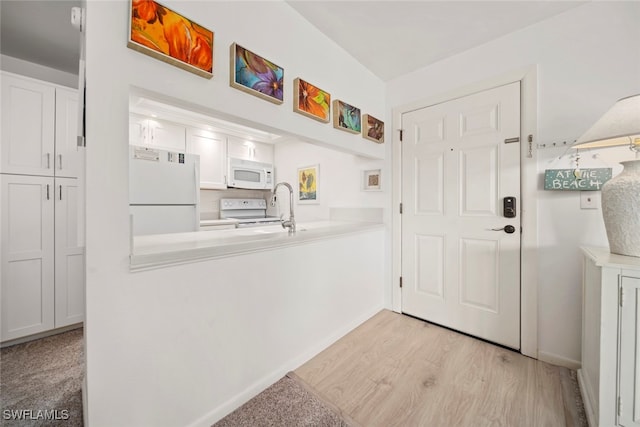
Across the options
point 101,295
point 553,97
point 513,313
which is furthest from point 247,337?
point 553,97

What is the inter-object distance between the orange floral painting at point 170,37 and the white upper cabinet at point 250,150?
2.56m

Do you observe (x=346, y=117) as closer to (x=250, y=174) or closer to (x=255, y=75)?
(x=255, y=75)

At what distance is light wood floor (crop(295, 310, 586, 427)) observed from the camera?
126cm

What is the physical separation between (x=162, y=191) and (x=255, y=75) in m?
1.69

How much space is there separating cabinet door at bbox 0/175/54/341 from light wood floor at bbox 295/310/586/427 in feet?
7.54

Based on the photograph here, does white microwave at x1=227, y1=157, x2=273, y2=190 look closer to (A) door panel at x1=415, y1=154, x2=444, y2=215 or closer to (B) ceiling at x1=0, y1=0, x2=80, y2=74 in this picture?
(B) ceiling at x1=0, y1=0, x2=80, y2=74

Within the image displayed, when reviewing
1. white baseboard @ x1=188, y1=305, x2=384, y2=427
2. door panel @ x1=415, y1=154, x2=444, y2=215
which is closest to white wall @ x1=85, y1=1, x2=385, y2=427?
white baseboard @ x1=188, y1=305, x2=384, y2=427

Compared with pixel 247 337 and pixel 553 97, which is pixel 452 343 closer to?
pixel 247 337

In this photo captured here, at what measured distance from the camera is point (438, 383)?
1491 mm

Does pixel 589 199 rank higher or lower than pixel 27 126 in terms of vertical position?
lower

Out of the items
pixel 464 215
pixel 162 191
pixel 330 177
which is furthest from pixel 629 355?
pixel 162 191

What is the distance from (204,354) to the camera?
1.17m

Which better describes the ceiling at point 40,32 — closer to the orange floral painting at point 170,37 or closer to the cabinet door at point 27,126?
the cabinet door at point 27,126

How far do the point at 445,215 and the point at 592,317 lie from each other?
1085mm
